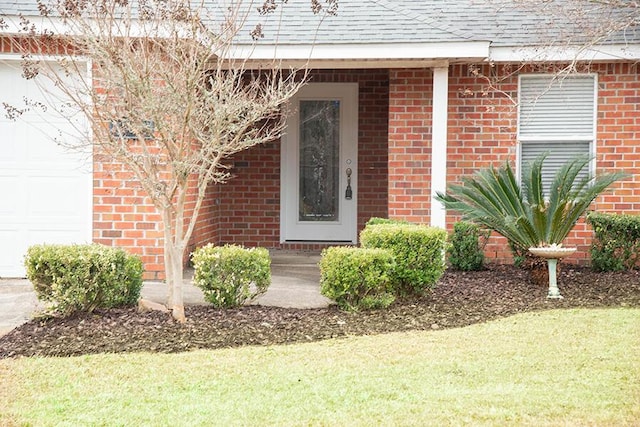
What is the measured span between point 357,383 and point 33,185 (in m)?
6.05

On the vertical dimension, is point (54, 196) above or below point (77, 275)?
above

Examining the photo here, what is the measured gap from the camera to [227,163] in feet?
44.3

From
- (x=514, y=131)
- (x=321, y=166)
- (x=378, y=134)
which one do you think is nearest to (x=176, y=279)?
(x=514, y=131)

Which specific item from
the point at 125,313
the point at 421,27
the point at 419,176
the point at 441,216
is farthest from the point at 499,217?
the point at 125,313

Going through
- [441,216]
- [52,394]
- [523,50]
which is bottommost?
[52,394]

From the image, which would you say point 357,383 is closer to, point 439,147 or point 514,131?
point 439,147

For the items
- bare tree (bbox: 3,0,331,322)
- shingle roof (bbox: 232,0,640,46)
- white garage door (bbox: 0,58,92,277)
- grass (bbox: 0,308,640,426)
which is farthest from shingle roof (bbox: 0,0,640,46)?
grass (bbox: 0,308,640,426)

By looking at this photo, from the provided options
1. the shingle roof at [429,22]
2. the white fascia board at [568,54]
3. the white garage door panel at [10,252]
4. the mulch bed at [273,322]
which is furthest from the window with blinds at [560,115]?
the white garage door panel at [10,252]

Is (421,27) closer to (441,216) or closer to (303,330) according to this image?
(441,216)

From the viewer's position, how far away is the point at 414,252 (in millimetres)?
8961

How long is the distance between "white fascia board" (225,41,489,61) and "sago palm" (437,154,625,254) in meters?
1.64

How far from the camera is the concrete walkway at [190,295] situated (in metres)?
8.62

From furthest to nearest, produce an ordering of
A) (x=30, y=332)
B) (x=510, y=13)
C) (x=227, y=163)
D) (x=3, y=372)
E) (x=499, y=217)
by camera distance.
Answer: (x=227, y=163) → (x=510, y=13) → (x=499, y=217) → (x=30, y=332) → (x=3, y=372)

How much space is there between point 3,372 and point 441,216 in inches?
238
